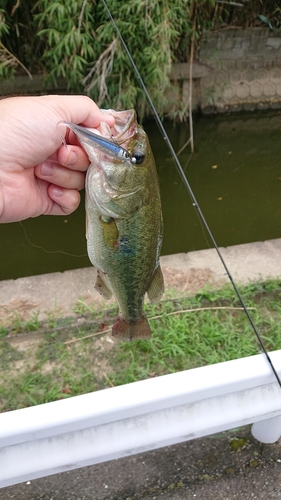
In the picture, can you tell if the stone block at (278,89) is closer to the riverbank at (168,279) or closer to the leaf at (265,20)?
the leaf at (265,20)

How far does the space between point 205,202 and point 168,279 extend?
275cm

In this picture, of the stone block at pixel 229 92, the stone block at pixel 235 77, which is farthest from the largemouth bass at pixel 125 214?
the stone block at pixel 235 77

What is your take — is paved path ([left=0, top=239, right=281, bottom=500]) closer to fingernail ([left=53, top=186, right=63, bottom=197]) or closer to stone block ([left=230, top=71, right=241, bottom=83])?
fingernail ([left=53, top=186, right=63, bottom=197])

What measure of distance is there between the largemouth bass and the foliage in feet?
14.2

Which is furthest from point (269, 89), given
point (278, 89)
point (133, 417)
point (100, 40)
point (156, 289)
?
point (133, 417)

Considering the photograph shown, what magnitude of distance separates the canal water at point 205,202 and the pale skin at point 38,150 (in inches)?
103

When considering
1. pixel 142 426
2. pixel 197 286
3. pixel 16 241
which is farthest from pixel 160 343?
pixel 16 241

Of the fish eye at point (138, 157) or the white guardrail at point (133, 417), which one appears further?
the white guardrail at point (133, 417)

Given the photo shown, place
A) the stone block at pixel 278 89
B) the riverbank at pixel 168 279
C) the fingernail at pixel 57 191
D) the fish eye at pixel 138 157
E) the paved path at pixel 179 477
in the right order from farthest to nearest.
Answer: the stone block at pixel 278 89 → the riverbank at pixel 168 279 → the paved path at pixel 179 477 → the fingernail at pixel 57 191 → the fish eye at pixel 138 157

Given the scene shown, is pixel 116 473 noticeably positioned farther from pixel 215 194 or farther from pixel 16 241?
pixel 215 194

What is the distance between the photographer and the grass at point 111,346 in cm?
236

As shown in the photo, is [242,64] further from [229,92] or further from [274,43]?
[274,43]

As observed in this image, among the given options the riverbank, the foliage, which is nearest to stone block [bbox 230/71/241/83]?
the foliage

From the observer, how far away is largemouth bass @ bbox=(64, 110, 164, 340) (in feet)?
4.09
